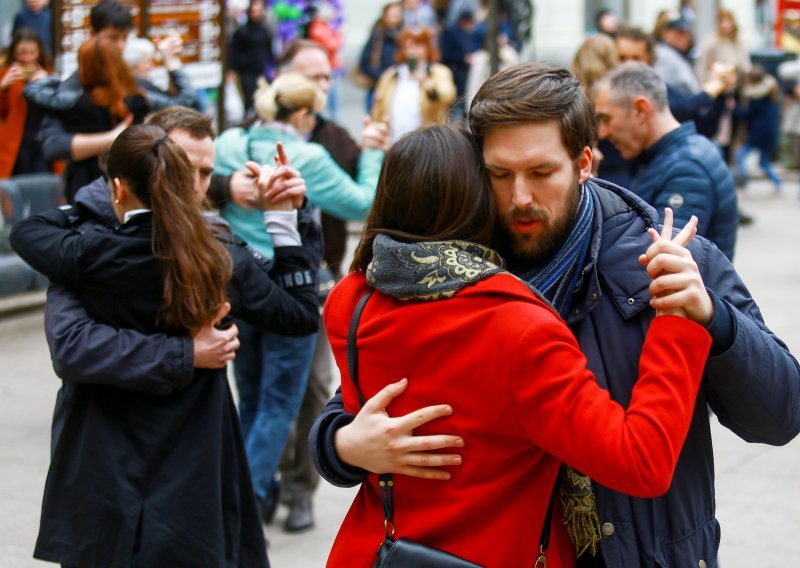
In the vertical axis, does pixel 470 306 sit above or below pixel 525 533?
above

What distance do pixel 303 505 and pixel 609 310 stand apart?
3.33 meters

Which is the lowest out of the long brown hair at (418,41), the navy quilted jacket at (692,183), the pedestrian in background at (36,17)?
the long brown hair at (418,41)

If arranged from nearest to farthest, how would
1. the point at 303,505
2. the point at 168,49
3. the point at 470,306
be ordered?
the point at 470,306, the point at 303,505, the point at 168,49

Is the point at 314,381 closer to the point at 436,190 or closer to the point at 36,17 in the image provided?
the point at 436,190

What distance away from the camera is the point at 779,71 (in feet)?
56.5

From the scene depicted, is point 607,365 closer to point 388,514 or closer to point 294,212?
point 388,514

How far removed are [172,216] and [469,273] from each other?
158 cm

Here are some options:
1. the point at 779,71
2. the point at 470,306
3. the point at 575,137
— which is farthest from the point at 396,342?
the point at 779,71

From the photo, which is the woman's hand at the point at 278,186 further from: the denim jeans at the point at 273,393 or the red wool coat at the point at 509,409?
the red wool coat at the point at 509,409

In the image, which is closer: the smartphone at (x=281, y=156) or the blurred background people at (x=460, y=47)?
the smartphone at (x=281, y=156)

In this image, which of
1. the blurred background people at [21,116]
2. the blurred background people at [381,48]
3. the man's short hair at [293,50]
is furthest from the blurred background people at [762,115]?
the man's short hair at [293,50]

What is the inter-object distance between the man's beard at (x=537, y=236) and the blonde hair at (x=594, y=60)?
5002 mm

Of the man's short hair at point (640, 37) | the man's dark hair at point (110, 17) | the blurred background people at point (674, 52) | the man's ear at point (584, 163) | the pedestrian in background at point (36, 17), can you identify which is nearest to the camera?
the man's ear at point (584, 163)

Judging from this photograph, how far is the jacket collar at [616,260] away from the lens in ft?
7.70
